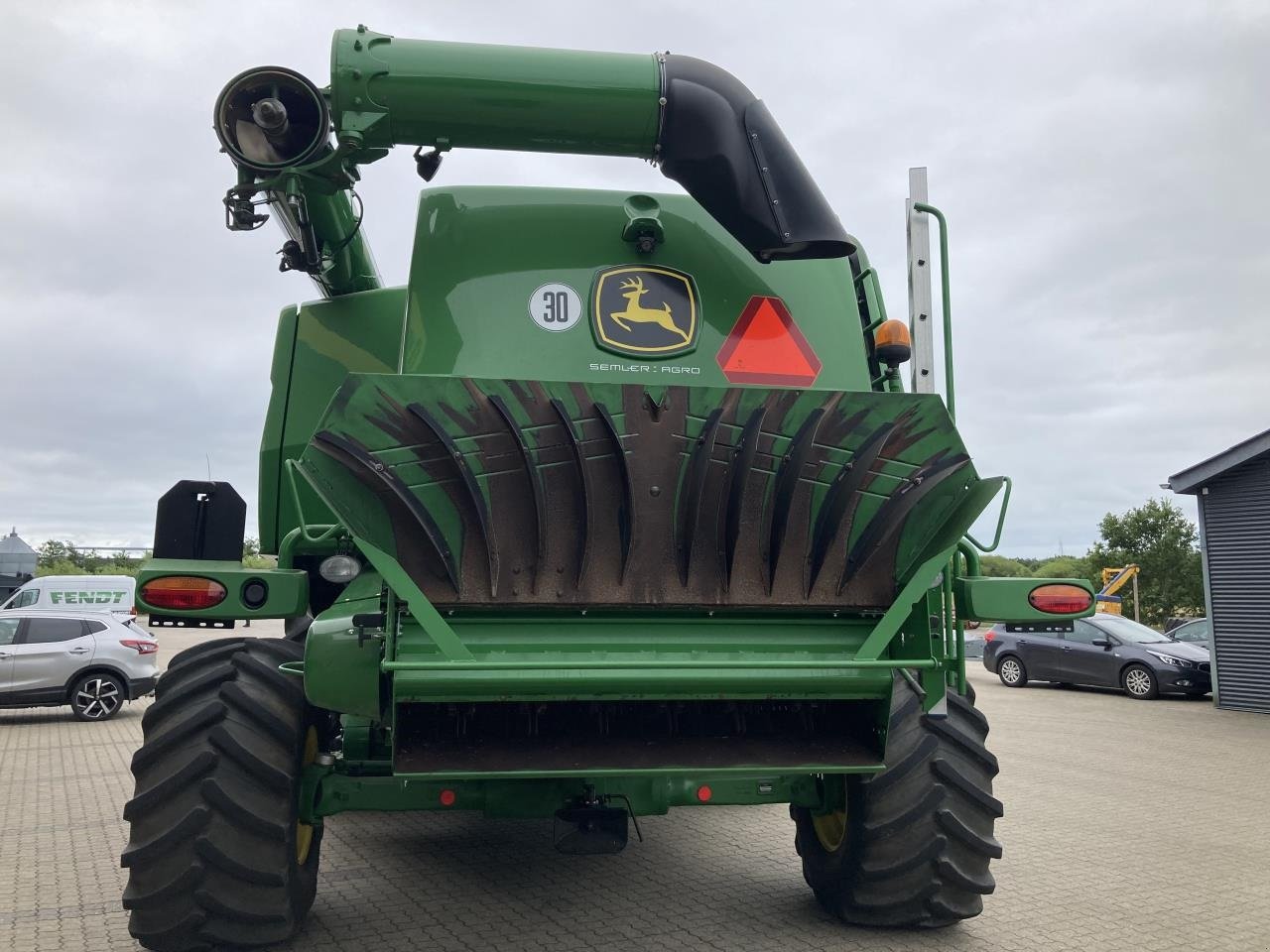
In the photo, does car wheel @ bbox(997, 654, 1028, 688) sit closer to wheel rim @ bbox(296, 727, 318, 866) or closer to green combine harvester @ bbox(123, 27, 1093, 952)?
green combine harvester @ bbox(123, 27, 1093, 952)

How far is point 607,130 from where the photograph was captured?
440cm

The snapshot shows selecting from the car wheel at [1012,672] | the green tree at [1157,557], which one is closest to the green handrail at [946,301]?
the car wheel at [1012,672]

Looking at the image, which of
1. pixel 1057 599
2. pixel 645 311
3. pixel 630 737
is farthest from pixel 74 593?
pixel 1057 599

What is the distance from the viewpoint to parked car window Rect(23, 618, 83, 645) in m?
13.6

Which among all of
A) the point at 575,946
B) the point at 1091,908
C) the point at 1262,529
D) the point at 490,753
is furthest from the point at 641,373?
the point at 1262,529

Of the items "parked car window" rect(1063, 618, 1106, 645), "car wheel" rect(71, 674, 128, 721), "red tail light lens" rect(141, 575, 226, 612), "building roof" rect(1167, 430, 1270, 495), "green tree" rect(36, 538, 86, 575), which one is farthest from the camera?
"green tree" rect(36, 538, 86, 575)

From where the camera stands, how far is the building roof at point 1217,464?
1525 cm

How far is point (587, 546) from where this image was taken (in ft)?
11.8

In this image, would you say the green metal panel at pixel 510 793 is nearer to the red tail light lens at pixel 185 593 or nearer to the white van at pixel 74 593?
the red tail light lens at pixel 185 593

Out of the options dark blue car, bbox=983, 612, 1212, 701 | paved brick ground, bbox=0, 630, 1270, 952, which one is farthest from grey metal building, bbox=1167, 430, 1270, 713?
paved brick ground, bbox=0, 630, 1270, 952

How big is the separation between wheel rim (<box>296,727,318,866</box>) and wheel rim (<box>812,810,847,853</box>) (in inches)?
88.8

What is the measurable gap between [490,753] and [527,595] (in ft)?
1.88

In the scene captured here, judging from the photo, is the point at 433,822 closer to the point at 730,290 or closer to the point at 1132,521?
the point at 730,290

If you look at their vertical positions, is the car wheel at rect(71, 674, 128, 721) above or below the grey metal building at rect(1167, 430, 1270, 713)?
below
